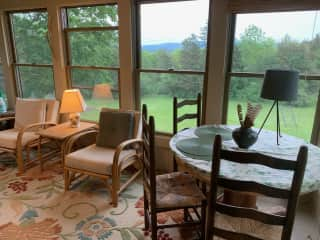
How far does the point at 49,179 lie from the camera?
292 centimetres

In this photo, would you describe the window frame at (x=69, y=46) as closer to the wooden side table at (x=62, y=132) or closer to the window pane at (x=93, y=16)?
the window pane at (x=93, y=16)

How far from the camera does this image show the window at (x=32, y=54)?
3.60 meters

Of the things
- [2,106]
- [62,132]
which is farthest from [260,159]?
[2,106]

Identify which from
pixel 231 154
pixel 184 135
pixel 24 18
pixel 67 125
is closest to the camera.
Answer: pixel 231 154

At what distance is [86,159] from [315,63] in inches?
96.4

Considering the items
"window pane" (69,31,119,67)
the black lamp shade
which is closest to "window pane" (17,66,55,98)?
"window pane" (69,31,119,67)

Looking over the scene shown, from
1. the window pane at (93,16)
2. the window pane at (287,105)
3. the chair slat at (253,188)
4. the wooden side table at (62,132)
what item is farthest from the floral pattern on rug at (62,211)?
the window pane at (93,16)

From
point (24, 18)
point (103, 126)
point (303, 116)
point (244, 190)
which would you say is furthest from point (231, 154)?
point (24, 18)

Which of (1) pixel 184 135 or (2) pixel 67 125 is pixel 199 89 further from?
(2) pixel 67 125

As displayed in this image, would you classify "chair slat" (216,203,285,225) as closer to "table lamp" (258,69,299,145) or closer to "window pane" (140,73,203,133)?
"table lamp" (258,69,299,145)

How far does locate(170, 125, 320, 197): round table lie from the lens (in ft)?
4.50

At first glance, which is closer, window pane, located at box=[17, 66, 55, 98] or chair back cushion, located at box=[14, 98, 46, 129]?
chair back cushion, located at box=[14, 98, 46, 129]

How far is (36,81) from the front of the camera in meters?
3.88

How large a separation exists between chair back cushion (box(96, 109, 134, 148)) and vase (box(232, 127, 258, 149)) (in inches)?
54.0
